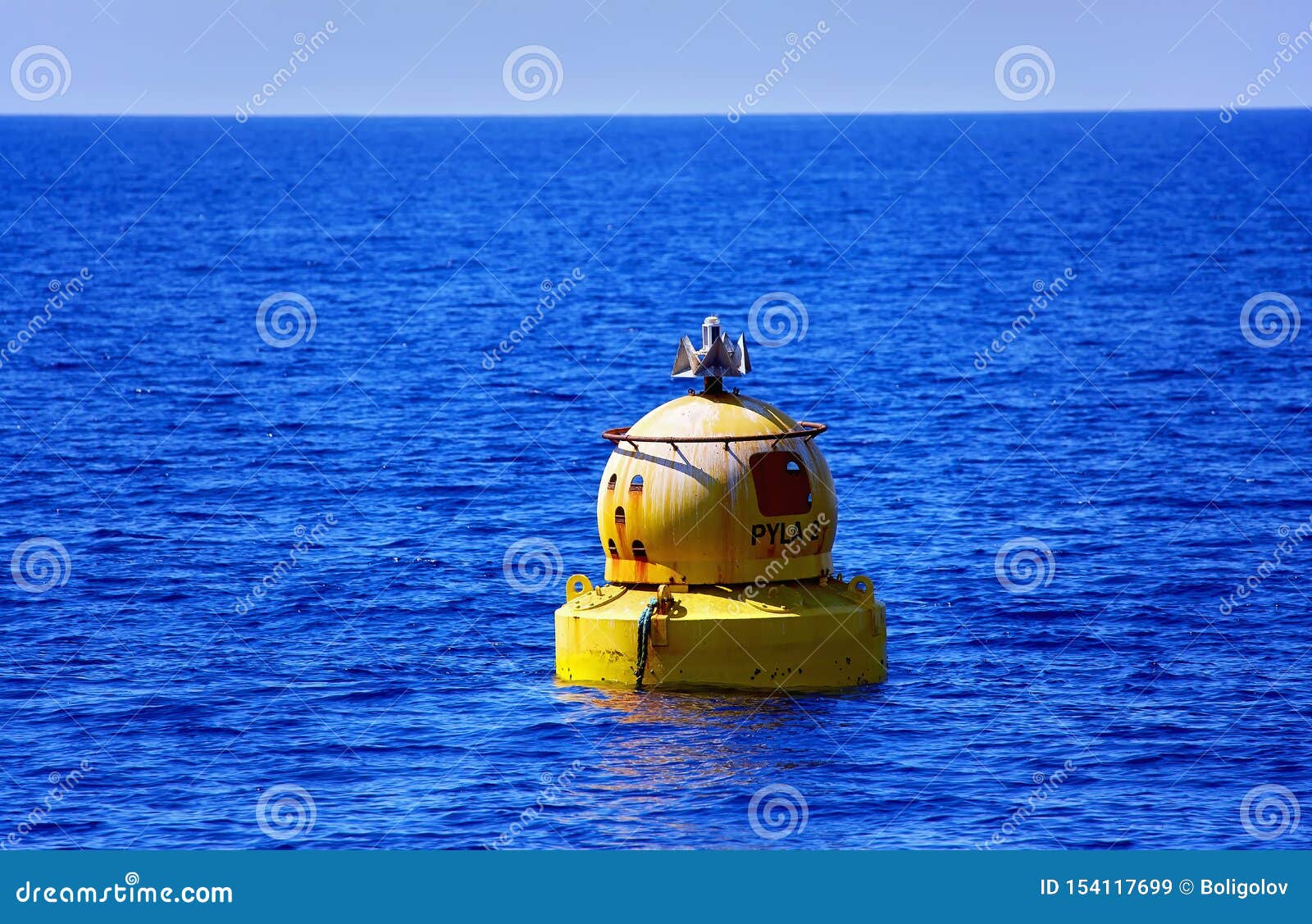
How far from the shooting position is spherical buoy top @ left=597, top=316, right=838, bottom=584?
87.2 ft

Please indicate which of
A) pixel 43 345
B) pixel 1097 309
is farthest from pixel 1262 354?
pixel 43 345

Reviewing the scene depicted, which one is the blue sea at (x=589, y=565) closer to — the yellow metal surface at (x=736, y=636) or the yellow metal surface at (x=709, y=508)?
the yellow metal surface at (x=736, y=636)

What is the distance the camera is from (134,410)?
55656mm

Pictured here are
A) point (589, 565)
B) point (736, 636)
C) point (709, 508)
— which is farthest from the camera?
point (589, 565)

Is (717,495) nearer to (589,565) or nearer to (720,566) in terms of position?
(720,566)

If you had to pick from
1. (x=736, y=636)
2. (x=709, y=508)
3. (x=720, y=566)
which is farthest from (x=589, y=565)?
(x=736, y=636)

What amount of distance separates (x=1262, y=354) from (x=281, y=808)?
51.4 m

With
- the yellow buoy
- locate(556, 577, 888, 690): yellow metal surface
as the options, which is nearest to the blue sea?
locate(556, 577, 888, 690): yellow metal surface

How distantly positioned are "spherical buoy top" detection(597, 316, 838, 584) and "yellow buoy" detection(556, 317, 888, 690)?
0.02 m

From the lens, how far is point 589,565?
35781 mm

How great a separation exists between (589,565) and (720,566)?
30.8 feet

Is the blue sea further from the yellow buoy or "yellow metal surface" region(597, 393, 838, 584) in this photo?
"yellow metal surface" region(597, 393, 838, 584)

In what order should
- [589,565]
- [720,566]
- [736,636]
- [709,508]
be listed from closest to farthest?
[736,636] → [709,508] → [720,566] → [589,565]

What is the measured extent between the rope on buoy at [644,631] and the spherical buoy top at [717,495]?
1.97ft
